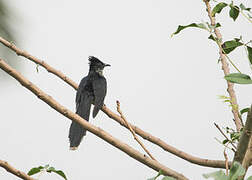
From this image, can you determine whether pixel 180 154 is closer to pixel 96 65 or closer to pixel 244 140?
pixel 244 140

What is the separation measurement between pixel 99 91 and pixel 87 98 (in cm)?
12

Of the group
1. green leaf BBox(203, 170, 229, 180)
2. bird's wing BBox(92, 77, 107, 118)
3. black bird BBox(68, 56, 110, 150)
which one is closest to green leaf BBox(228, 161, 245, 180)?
green leaf BBox(203, 170, 229, 180)

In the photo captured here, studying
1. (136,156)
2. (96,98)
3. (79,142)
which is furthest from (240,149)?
(96,98)

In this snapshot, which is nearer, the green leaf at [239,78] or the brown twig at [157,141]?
the green leaf at [239,78]

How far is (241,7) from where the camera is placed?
848mm

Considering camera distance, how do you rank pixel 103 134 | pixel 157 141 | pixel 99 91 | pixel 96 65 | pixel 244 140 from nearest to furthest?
pixel 244 140, pixel 103 134, pixel 157 141, pixel 99 91, pixel 96 65

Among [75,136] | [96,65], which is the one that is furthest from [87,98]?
[96,65]

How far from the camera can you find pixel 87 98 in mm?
2412

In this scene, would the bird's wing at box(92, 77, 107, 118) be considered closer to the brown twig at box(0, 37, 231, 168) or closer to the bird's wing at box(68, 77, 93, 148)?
the bird's wing at box(68, 77, 93, 148)

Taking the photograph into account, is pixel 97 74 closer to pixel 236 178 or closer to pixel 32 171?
pixel 32 171

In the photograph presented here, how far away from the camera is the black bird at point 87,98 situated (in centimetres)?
192

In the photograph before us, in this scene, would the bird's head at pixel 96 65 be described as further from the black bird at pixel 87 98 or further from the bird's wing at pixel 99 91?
the bird's wing at pixel 99 91

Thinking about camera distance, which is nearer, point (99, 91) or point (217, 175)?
point (217, 175)

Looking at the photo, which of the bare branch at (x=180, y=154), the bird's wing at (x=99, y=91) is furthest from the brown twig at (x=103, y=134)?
the bird's wing at (x=99, y=91)
